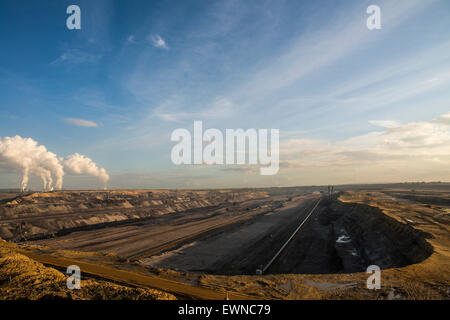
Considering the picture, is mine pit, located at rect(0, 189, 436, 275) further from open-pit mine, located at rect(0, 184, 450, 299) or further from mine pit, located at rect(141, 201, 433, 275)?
open-pit mine, located at rect(0, 184, 450, 299)

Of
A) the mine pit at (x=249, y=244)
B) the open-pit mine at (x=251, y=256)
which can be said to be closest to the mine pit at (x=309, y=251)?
the mine pit at (x=249, y=244)

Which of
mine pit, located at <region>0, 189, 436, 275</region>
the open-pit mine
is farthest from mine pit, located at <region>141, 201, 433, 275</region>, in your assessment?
the open-pit mine

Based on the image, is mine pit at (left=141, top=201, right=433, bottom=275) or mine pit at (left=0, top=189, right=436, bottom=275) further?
mine pit at (left=0, top=189, right=436, bottom=275)

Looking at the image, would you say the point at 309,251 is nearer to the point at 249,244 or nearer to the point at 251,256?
the point at 251,256

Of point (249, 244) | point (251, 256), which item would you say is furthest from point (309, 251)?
point (249, 244)

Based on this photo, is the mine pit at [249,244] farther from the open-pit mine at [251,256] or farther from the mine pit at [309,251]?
the open-pit mine at [251,256]

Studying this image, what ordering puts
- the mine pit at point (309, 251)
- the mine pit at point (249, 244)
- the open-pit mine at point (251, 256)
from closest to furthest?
the open-pit mine at point (251, 256) < the mine pit at point (309, 251) < the mine pit at point (249, 244)

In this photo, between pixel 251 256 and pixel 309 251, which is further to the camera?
pixel 309 251

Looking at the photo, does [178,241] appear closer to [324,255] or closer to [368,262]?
[324,255]

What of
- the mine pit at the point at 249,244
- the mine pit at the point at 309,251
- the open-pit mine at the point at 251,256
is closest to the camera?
the open-pit mine at the point at 251,256

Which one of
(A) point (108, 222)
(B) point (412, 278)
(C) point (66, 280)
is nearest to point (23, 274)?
(C) point (66, 280)
